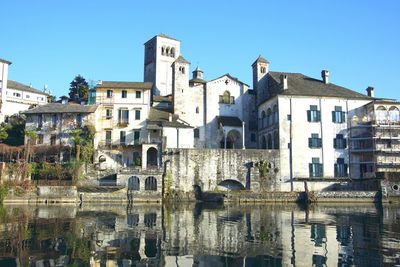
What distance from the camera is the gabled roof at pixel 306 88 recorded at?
57409mm

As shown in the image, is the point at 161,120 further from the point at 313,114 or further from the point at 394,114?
the point at 394,114

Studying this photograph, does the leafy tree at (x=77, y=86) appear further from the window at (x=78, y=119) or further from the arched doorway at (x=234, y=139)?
the arched doorway at (x=234, y=139)

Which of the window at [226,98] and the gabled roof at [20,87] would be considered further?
the gabled roof at [20,87]

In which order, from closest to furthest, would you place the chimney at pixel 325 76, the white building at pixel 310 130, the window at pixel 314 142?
the white building at pixel 310 130 → the window at pixel 314 142 → the chimney at pixel 325 76

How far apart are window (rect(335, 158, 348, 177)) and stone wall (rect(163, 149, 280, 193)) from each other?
28.6 feet

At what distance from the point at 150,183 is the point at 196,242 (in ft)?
97.0

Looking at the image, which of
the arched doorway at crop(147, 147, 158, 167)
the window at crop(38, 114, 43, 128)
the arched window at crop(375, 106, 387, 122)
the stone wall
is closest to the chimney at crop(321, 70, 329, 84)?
the arched window at crop(375, 106, 387, 122)

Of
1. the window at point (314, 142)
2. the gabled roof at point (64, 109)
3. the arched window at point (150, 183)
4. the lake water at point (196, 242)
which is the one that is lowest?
the lake water at point (196, 242)

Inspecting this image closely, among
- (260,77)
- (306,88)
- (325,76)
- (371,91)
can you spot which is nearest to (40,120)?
(260,77)

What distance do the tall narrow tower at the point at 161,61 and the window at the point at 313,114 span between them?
32.5 meters

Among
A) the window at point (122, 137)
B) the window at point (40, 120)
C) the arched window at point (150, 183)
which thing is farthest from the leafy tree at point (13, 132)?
the arched window at point (150, 183)

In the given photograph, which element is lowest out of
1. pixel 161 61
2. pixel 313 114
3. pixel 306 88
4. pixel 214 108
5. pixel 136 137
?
pixel 136 137

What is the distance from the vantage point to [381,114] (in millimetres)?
56438

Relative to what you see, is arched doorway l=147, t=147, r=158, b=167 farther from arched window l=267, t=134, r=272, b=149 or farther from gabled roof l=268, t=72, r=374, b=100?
gabled roof l=268, t=72, r=374, b=100
